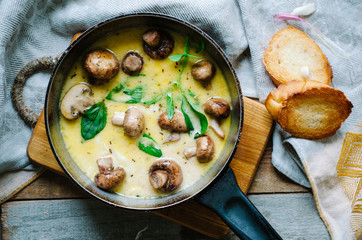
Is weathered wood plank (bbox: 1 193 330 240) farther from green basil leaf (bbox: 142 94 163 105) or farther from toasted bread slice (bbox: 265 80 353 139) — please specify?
green basil leaf (bbox: 142 94 163 105)

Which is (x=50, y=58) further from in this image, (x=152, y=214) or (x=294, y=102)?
(x=294, y=102)

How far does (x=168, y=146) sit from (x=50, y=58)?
46.4 inches

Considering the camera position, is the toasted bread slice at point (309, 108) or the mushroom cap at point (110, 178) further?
the toasted bread slice at point (309, 108)

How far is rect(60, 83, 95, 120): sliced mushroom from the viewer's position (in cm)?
267

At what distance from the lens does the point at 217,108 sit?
259 cm

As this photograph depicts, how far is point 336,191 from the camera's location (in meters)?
2.97

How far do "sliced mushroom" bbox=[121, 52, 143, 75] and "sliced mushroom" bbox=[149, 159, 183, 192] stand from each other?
2.23 feet

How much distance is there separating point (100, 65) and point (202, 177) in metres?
1.08

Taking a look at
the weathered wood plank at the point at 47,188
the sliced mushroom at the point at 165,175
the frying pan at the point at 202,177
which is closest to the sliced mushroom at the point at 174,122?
the sliced mushroom at the point at 165,175

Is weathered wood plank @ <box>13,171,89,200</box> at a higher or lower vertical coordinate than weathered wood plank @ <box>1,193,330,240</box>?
higher

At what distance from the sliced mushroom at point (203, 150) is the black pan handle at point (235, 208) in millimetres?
271

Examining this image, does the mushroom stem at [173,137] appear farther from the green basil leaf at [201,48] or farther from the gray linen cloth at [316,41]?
the gray linen cloth at [316,41]

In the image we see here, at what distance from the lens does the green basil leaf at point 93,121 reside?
8.79 feet

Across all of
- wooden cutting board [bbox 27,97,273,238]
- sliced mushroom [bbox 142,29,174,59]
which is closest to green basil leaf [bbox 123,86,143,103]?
sliced mushroom [bbox 142,29,174,59]
